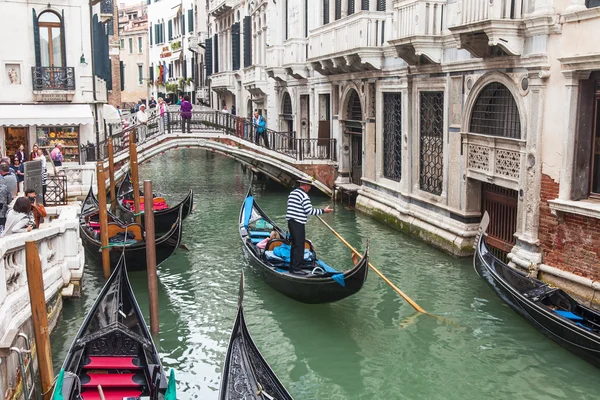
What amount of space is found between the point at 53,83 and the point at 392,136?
571 centimetres

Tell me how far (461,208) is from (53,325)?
4.52 metres

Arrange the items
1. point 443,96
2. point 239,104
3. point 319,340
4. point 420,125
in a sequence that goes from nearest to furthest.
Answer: point 319,340 < point 443,96 < point 420,125 < point 239,104

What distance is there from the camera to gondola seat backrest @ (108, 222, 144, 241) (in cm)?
757

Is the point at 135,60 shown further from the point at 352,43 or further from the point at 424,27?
the point at 424,27

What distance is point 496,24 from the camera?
629 centimetres

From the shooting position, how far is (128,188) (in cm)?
1173

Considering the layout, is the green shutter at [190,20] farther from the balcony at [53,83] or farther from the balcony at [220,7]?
the balcony at [53,83]

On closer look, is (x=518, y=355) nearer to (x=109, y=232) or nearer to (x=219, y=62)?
(x=109, y=232)

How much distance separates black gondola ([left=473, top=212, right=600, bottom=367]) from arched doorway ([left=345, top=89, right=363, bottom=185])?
562cm

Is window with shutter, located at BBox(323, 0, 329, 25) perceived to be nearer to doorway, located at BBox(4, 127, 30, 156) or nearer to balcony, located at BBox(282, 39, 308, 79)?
balcony, located at BBox(282, 39, 308, 79)

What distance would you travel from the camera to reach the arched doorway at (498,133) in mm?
6941

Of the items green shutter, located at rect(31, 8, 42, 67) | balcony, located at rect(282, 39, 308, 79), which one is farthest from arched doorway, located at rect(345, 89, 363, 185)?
green shutter, located at rect(31, 8, 42, 67)

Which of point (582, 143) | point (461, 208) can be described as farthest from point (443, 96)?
point (582, 143)

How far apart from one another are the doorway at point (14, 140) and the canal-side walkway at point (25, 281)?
5488 mm
